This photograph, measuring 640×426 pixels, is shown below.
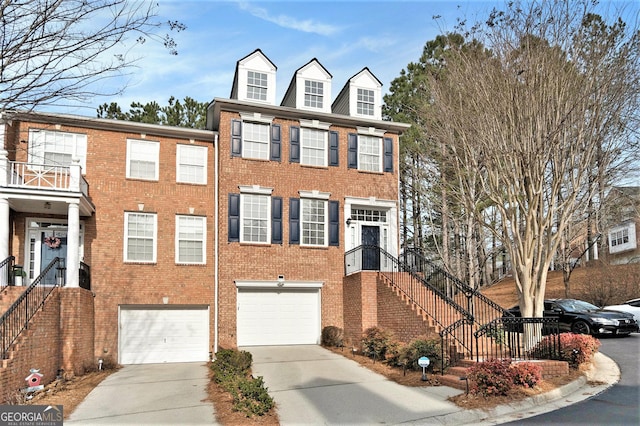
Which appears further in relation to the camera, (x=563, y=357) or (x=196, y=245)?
(x=196, y=245)

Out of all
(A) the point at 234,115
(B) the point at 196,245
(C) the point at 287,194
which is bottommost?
(B) the point at 196,245

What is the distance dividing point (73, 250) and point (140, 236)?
308 cm

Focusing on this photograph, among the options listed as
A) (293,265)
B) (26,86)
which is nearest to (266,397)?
(26,86)

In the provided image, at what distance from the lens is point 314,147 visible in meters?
20.5

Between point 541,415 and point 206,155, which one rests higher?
point 206,155

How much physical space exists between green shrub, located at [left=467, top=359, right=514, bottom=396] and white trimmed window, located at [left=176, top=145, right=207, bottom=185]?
1234 cm

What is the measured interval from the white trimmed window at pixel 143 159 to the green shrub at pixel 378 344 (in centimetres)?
907

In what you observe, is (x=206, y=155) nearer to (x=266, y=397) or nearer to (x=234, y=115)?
(x=234, y=115)

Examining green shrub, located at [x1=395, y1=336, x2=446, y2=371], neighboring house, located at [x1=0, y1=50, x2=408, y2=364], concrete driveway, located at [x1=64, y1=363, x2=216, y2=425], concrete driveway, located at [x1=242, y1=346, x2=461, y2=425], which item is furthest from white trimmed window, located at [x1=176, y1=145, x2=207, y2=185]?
Answer: green shrub, located at [x1=395, y1=336, x2=446, y2=371]

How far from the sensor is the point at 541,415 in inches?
370

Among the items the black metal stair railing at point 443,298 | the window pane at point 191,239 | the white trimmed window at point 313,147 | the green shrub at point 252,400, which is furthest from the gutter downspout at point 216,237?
the green shrub at point 252,400

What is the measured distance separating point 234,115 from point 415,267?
8355mm

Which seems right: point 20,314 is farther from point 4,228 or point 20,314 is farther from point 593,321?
point 593,321

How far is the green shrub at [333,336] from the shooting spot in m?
18.7
